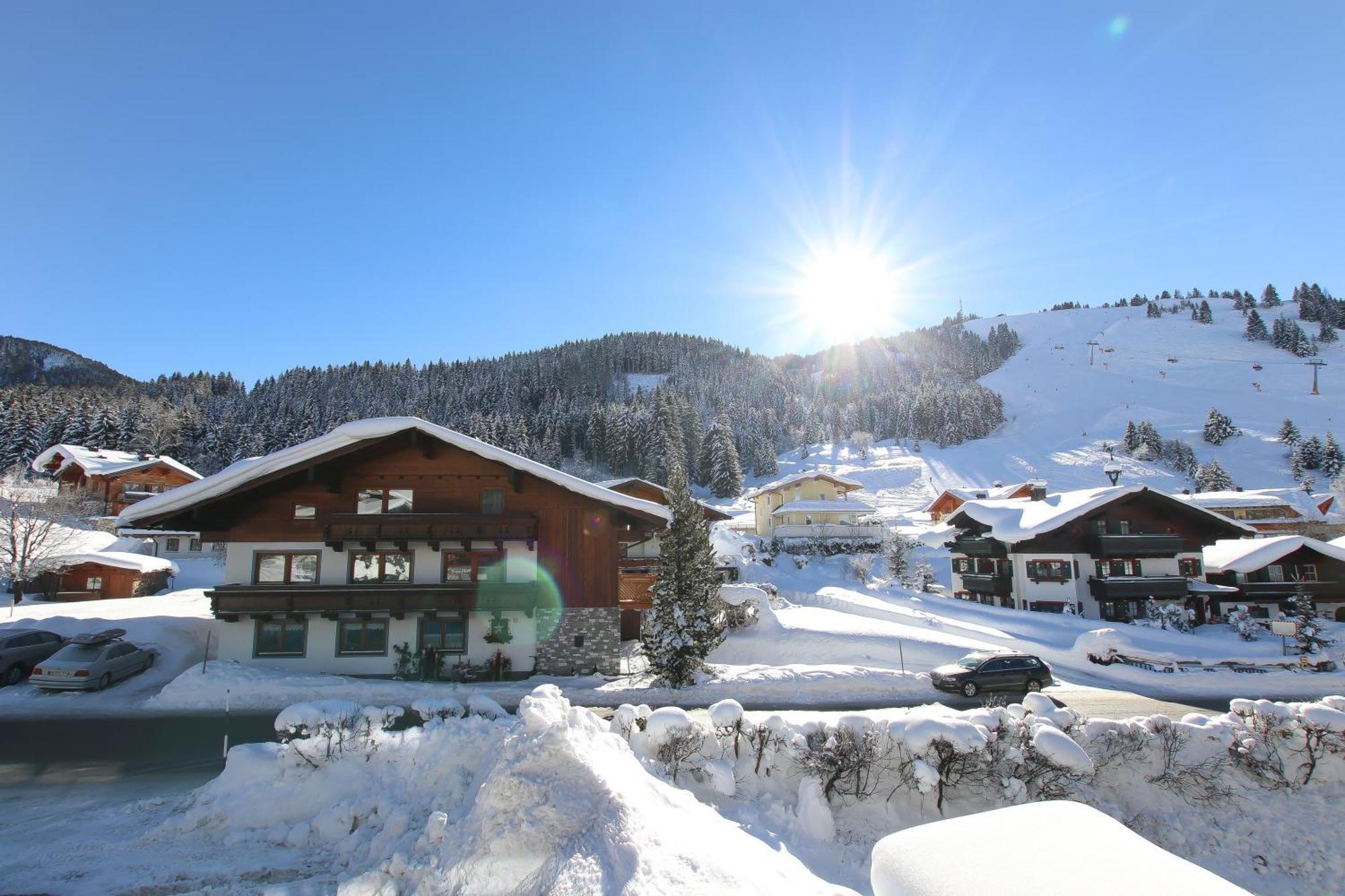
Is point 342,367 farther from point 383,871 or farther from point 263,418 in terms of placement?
point 383,871

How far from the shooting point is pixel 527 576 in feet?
73.0

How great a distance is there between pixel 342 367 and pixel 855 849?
178m

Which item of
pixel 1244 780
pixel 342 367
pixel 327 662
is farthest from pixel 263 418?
pixel 1244 780

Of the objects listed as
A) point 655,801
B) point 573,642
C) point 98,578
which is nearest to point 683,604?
point 573,642

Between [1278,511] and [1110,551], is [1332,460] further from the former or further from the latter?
[1110,551]

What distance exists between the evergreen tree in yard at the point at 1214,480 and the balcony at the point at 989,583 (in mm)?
63358

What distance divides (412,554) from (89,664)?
8.96 meters

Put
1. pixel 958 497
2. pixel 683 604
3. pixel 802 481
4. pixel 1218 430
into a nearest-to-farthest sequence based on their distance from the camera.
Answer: pixel 683 604
pixel 958 497
pixel 802 481
pixel 1218 430

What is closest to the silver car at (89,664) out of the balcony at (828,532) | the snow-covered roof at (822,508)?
the balcony at (828,532)

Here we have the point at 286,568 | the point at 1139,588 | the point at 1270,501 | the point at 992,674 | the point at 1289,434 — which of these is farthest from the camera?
the point at 1289,434

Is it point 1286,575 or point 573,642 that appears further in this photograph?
point 1286,575

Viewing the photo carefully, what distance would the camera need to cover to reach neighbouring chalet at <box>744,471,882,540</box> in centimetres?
6194

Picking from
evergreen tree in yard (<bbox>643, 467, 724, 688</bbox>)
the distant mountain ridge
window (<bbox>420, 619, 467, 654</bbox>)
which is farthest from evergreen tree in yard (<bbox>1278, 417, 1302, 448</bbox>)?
the distant mountain ridge

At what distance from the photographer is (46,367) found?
7293 inches
